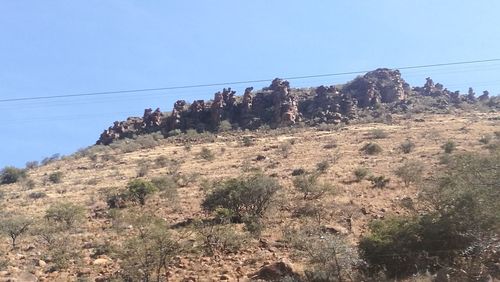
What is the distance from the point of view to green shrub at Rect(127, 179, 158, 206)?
2709 centimetres

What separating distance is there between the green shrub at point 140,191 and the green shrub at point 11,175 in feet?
75.1

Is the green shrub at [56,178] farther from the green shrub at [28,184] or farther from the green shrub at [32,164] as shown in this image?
the green shrub at [32,164]

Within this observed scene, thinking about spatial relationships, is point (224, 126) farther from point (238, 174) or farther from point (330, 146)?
point (238, 174)

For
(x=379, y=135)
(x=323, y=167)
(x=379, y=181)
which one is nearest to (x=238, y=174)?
(x=323, y=167)

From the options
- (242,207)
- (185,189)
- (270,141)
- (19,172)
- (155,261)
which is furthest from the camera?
(270,141)

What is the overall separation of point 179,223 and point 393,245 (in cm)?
986

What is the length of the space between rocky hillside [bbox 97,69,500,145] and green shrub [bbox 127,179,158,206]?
3753cm

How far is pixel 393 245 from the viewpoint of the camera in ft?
48.8

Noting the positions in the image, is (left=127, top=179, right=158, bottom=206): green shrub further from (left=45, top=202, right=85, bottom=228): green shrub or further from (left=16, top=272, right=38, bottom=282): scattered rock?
(left=16, top=272, right=38, bottom=282): scattered rock

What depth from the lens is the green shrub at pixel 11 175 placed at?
46.6m

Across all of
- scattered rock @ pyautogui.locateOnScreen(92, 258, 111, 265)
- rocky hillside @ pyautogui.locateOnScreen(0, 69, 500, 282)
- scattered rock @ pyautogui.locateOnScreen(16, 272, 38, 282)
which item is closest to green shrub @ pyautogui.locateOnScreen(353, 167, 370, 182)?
rocky hillside @ pyautogui.locateOnScreen(0, 69, 500, 282)

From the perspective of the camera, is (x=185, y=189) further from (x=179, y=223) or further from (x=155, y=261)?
(x=155, y=261)

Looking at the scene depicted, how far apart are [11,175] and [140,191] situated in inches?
978

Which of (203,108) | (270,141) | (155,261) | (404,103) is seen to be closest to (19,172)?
(270,141)
